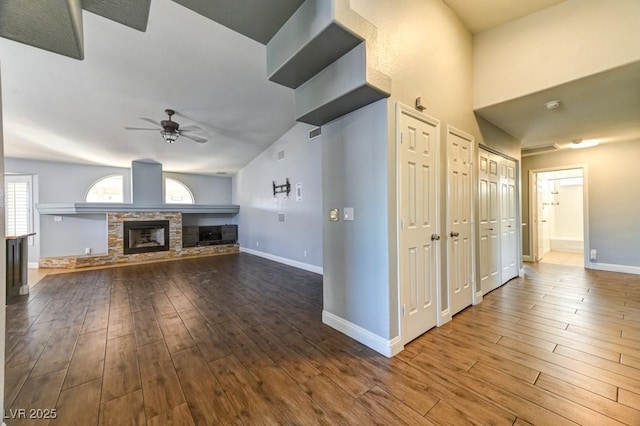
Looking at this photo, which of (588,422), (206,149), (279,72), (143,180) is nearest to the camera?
(588,422)

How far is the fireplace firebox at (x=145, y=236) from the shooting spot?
20.6 feet

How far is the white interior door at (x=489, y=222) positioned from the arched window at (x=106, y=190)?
8.81 metres

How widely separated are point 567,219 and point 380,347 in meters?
8.76

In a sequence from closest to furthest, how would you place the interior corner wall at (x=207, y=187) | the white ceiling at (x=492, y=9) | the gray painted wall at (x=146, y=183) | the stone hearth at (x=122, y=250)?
the white ceiling at (x=492, y=9) → the stone hearth at (x=122, y=250) → the gray painted wall at (x=146, y=183) → the interior corner wall at (x=207, y=187)

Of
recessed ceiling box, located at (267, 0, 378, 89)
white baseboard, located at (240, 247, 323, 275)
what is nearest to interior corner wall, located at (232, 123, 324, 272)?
→ white baseboard, located at (240, 247, 323, 275)

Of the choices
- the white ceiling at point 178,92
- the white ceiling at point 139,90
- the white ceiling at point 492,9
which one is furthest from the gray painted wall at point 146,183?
the white ceiling at point 492,9

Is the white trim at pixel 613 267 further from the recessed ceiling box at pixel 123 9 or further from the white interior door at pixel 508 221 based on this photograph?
the recessed ceiling box at pixel 123 9

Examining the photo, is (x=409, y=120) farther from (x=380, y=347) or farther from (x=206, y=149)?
(x=206, y=149)

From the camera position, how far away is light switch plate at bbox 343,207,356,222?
2.40 metres

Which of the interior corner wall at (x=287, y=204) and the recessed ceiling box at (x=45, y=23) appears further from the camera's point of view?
the interior corner wall at (x=287, y=204)

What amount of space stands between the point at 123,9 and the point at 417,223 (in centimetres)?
260

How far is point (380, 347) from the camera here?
6.98 feet

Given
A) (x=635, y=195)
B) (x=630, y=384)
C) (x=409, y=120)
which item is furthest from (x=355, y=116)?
(x=635, y=195)

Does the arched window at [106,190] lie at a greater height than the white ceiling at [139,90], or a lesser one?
lesser
